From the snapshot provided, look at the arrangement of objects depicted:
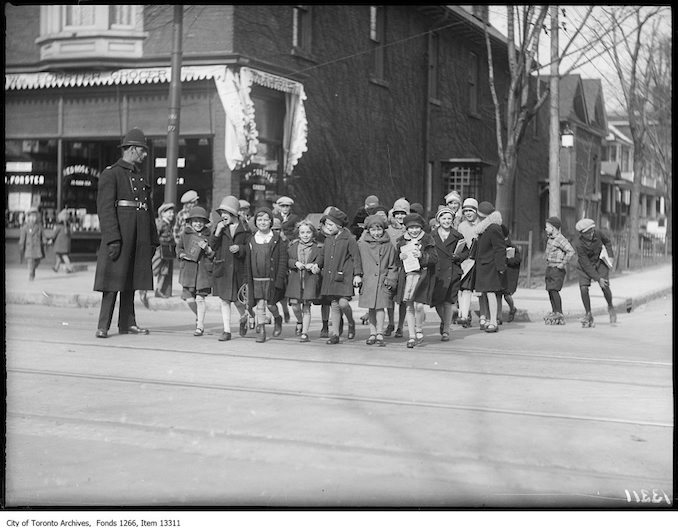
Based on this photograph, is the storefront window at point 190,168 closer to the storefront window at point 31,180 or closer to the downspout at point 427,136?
the storefront window at point 31,180

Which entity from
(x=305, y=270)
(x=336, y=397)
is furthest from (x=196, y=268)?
(x=336, y=397)

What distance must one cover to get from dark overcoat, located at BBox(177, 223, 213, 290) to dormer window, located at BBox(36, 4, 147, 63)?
905cm

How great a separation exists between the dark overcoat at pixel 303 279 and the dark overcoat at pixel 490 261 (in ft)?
8.29

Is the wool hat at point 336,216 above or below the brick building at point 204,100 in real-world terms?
below

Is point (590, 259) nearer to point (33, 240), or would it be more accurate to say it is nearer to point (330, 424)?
point (330, 424)

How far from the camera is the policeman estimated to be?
9.91m

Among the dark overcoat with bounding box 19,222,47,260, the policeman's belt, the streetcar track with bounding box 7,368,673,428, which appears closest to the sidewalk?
the dark overcoat with bounding box 19,222,47,260

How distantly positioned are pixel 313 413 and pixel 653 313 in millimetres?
10686

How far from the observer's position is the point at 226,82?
722 inches

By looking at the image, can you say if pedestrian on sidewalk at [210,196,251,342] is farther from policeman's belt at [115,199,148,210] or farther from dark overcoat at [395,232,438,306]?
dark overcoat at [395,232,438,306]

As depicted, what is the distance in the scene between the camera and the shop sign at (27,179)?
20297 millimetres

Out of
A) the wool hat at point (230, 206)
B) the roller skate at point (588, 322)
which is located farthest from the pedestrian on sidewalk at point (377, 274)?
the roller skate at point (588, 322)

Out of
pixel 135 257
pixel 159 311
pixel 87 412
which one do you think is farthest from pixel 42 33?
pixel 87 412

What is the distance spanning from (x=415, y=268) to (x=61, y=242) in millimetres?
10920
